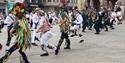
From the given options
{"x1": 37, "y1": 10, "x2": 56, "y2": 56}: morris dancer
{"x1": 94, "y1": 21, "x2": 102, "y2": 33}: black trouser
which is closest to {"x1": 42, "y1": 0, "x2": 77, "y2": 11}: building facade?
{"x1": 94, "y1": 21, "x2": 102, "y2": 33}: black trouser

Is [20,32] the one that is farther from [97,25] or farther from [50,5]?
[50,5]

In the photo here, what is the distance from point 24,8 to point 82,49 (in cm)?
519

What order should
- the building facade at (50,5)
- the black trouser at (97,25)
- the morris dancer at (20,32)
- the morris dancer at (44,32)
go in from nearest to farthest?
1. the morris dancer at (20,32)
2. the morris dancer at (44,32)
3. the black trouser at (97,25)
4. the building facade at (50,5)

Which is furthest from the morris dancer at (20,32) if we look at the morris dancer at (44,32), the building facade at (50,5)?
the building facade at (50,5)

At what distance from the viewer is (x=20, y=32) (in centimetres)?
1066

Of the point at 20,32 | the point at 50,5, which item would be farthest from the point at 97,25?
the point at 50,5

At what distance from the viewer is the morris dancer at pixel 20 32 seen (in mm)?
10563

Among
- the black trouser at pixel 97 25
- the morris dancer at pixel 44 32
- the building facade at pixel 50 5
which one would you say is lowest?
the building facade at pixel 50 5

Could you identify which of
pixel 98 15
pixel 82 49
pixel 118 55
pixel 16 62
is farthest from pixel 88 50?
pixel 98 15

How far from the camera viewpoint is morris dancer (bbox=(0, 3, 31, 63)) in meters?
10.6

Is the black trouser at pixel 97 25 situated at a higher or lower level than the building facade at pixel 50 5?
higher

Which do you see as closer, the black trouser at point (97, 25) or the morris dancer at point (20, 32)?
the morris dancer at point (20, 32)

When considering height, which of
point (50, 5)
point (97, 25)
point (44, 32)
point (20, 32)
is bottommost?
point (50, 5)

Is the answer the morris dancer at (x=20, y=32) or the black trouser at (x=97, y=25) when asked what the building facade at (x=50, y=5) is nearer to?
the black trouser at (x=97, y=25)
